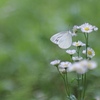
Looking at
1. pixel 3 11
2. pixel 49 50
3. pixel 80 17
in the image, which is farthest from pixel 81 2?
pixel 49 50

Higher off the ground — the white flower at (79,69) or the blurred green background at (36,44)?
the blurred green background at (36,44)

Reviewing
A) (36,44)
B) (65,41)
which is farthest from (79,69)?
(36,44)

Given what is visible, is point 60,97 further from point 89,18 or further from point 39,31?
point 89,18

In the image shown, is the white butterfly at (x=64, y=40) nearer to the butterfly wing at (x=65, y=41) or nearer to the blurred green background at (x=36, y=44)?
the butterfly wing at (x=65, y=41)

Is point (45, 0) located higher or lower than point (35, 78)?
higher

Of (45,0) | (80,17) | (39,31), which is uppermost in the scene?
(45,0)

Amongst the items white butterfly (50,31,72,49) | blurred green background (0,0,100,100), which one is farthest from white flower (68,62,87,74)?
blurred green background (0,0,100,100)

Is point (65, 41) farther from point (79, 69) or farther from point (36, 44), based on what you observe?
point (36, 44)

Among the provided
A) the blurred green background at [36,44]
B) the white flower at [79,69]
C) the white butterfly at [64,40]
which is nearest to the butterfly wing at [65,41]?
the white butterfly at [64,40]

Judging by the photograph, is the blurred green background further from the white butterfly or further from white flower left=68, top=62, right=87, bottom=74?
white flower left=68, top=62, right=87, bottom=74
